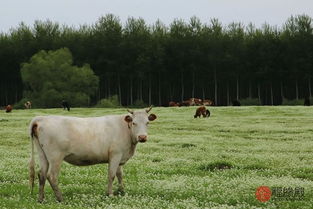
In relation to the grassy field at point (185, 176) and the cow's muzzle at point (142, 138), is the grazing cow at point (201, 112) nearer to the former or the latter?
the grassy field at point (185, 176)

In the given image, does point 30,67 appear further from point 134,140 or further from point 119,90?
point 134,140

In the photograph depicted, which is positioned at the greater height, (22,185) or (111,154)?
(111,154)

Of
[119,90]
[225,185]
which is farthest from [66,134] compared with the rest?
[119,90]

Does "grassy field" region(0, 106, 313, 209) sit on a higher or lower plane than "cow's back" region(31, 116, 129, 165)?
Answer: lower

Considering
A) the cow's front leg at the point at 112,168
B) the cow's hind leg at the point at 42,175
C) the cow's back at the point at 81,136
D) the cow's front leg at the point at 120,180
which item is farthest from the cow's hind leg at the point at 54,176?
the cow's front leg at the point at 120,180

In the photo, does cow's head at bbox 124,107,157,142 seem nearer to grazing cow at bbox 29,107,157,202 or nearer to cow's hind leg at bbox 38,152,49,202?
grazing cow at bbox 29,107,157,202

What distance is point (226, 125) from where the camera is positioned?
163ft

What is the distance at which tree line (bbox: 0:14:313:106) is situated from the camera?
382 ft

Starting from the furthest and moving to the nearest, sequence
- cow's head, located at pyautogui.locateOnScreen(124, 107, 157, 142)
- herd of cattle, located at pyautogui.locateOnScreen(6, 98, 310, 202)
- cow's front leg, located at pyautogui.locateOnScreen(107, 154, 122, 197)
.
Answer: cow's head, located at pyautogui.locateOnScreen(124, 107, 157, 142), cow's front leg, located at pyautogui.locateOnScreen(107, 154, 122, 197), herd of cattle, located at pyautogui.locateOnScreen(6, 98, 310, 202)

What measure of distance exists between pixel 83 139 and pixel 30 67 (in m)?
93.3

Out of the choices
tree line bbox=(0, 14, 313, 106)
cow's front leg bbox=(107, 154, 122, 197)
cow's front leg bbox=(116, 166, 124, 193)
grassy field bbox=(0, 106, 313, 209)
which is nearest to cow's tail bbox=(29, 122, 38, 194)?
grassy field bbox=(0, 106, 313, 209)

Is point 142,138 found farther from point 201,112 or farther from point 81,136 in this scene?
point 201,112

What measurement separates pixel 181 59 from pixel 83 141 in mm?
106354

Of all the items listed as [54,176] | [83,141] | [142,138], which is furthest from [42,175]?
[142,138]
